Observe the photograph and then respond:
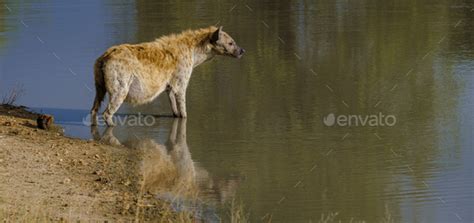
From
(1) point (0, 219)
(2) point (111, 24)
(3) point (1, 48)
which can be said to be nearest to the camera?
(1) point (0, 219)

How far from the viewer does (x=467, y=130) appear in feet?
42.3

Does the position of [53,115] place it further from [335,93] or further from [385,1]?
[385,1]

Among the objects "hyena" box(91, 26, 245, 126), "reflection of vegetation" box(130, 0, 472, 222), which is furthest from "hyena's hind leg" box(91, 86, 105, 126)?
"reflection of vegetation" box(130, 0, 472, 222)

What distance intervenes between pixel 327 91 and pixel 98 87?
3.18 meters

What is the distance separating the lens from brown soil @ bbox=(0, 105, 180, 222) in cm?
941

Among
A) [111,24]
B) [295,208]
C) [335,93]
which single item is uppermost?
[111,24]

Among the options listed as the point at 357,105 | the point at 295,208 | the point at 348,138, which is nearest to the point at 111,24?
the point at 357,105

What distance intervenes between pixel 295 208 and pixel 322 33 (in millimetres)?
10333

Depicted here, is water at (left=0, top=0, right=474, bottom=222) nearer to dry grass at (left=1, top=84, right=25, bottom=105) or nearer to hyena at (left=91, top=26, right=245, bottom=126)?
dry grass at (left=1, top=84, right=25, bottom=105)

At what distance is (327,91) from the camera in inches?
597

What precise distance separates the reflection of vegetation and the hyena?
0.51 m

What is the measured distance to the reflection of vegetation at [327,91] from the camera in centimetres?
1108

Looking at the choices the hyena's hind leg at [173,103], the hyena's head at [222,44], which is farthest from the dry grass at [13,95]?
the hyena's head at [222,44]

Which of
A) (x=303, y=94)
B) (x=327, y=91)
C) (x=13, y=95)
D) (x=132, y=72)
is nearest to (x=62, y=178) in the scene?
(x=132, y=72)
